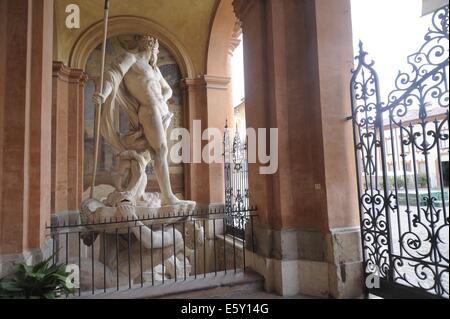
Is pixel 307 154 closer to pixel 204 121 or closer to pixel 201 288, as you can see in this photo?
pixel 201 288

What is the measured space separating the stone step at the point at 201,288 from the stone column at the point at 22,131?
0.86m

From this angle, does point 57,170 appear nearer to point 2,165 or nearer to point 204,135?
point 204,135

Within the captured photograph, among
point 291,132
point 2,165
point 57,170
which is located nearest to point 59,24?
point 57,170

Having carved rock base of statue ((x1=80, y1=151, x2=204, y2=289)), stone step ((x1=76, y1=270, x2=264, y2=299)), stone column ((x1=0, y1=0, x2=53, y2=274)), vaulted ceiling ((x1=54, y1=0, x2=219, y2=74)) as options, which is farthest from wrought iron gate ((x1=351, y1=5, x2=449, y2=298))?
vaulted ceiling ((x1=54, y1=0, x2=219, y2=74))

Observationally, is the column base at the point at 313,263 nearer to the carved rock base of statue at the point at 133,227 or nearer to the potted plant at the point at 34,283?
the carved rock base of statue at the point at 133,227

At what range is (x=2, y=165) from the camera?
2961 millimetres

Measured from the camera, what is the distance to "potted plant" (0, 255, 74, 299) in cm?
257

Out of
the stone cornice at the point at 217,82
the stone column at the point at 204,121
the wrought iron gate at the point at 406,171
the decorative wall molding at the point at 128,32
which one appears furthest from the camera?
the stone cornice at the point at 217,82

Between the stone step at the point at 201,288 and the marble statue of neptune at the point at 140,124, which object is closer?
the stone step at the point at 201,288

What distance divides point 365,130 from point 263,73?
1.37 m

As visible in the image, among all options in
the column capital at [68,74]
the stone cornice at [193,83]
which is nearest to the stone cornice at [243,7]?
the stone cornice at [193,83]

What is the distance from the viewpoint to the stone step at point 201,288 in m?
3.15

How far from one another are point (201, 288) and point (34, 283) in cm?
156

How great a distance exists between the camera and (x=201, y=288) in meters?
3.31
